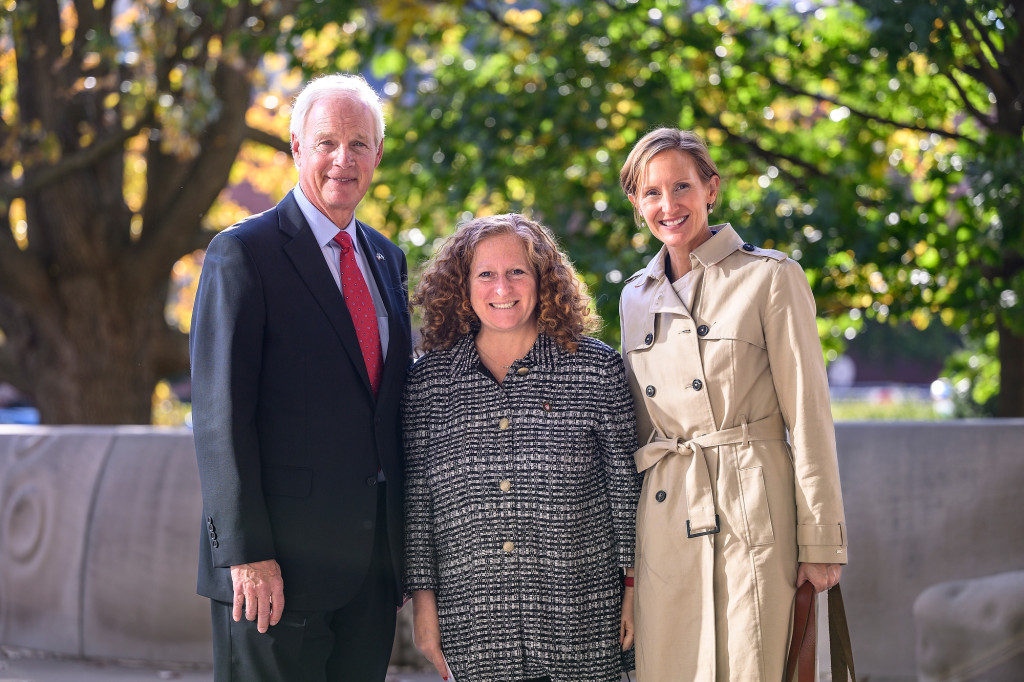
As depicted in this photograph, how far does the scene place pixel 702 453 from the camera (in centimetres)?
281

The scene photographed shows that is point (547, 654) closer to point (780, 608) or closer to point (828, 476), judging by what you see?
point (780, 608)

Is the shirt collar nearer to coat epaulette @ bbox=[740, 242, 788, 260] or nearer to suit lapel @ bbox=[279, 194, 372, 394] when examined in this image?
suit lapel @ bbox=[279, 194, 372, 394]

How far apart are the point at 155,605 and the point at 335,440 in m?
2.81

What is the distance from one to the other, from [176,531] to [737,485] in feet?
10.8

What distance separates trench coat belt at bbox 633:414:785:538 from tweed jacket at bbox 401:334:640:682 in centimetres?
14

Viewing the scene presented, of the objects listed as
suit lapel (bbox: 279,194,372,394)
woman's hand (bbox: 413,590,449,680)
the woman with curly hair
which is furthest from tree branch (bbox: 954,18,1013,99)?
woman's hand (bbox: 413,590,449,680)

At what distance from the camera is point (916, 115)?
6.90 meters

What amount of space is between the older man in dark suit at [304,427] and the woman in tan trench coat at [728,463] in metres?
0.79

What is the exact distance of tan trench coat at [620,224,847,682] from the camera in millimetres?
2723

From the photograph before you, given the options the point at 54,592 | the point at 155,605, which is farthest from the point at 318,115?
the point at 54,592

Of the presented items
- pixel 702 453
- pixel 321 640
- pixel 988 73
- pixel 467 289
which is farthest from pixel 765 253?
pixel 988 73

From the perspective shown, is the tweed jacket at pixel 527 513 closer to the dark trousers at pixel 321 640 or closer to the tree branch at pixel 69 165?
the dark trousers at pixel 321 640

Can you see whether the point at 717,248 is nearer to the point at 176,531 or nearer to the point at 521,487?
the point at 521,487

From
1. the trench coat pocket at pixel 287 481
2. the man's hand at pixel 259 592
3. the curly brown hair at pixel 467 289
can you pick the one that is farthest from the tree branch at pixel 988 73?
the man's hand at pixel 259 592
